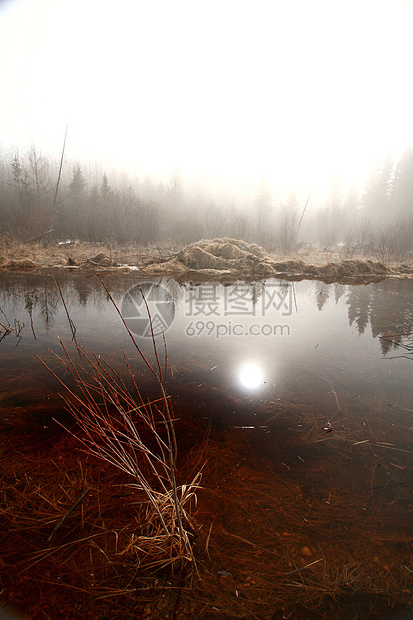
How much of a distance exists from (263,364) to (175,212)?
3084 cm

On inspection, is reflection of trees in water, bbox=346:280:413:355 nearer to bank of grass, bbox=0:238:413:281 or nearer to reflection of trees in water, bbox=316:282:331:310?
Result: reflection of trees in water, bbox=316:282:331:310

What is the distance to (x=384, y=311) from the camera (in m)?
6.72

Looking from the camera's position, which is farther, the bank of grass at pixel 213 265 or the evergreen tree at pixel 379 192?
the evergreen tree at pixel 379 192

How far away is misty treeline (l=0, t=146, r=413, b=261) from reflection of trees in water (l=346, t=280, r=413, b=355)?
1064cm

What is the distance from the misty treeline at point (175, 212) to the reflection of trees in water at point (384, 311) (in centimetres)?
1064

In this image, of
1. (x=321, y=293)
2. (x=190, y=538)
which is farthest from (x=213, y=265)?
(x=190, y=538)

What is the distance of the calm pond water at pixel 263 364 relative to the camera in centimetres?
249

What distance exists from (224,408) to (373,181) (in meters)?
48.2

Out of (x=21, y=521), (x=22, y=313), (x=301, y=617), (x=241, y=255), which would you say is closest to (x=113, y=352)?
(x=21, y=521)

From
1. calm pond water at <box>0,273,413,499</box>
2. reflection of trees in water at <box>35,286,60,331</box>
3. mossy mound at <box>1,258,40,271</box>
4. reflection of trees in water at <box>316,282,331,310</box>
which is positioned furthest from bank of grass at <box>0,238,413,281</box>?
calm pond water at <box>0,273,413,499</box>

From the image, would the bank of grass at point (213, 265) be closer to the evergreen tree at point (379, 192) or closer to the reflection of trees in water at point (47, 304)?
the reflection of trees in water at point (47, 304)

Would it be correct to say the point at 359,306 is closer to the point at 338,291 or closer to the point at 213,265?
the point at 338,291

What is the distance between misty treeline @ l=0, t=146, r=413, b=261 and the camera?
864 inches

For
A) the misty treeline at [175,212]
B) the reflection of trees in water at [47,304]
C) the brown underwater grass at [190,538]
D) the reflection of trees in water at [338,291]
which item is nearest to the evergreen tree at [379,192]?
the misty treeline at [175,212]
